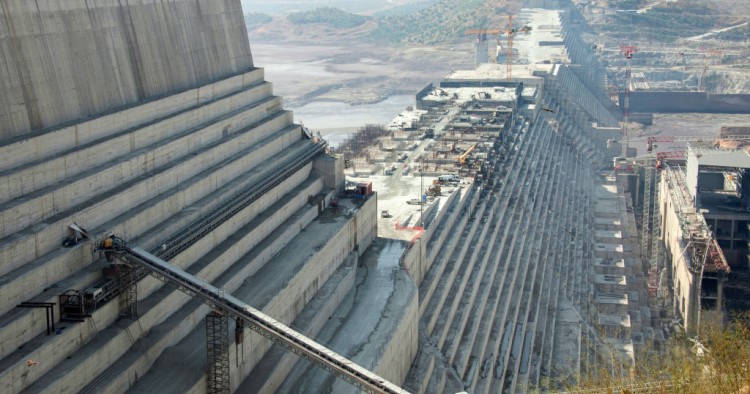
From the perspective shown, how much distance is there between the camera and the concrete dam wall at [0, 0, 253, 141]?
43719mm

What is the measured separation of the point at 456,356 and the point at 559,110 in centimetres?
9824

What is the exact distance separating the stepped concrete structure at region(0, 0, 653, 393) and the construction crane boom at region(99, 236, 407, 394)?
1562 mm

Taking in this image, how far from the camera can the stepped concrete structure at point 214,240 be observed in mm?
41656

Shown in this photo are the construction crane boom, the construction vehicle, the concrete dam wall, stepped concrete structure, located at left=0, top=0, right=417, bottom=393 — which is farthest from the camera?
the construction vehicle

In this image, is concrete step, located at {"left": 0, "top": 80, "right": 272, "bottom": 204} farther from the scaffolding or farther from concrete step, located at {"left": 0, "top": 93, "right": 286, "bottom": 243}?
the scaffolding

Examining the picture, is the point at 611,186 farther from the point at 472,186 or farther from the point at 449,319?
the point at 449,319

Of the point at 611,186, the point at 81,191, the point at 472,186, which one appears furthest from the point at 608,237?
the point at 81,191

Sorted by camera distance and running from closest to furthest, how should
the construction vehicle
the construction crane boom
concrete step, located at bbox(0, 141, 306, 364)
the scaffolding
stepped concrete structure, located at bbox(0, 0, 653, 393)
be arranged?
1. concrete step, located at bbox(0, 141, 306, 364)
2. stepped concrete structure, located at bbox(0, 0, 653, 393)
3. the construction crane boom
4. the scaffolding
5. the construction vehicle

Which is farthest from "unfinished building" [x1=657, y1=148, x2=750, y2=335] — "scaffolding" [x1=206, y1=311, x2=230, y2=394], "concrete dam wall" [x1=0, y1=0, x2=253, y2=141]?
"scaffolding" [x1=206, y1=311, x2=230, y2=394]

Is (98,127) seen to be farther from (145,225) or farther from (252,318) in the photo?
(252,318)

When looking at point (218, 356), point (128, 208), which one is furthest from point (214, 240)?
point (218, 356)

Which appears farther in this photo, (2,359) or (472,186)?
(472,186)

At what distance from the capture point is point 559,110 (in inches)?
6348

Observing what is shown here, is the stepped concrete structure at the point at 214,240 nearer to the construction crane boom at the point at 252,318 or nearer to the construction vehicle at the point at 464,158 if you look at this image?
the construction crane boom at the point at 252,318
